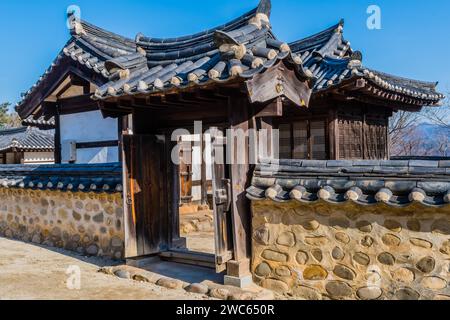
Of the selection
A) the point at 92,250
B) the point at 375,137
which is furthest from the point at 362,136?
the point at 92,250

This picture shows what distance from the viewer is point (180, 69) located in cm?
679

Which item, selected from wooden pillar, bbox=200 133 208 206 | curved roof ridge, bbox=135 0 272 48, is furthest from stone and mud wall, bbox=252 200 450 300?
wooden pillar, bbox=200 133 208 206

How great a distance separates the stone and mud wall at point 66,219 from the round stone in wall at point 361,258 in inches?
187

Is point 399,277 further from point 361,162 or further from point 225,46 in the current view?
point 225,46

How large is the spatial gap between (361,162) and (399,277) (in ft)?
4.81

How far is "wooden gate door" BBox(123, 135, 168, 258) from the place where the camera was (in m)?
7.23

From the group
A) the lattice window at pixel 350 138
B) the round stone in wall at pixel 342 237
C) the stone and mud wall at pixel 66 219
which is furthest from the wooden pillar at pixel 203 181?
the round stone in wall at pixel 342 237

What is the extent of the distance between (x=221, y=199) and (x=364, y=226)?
200cm

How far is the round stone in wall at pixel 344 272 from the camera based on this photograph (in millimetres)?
5301

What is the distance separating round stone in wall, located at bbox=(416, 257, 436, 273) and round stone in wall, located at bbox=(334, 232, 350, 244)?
85 centimetres

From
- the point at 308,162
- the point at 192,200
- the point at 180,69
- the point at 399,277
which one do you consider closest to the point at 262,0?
the point at 180,69

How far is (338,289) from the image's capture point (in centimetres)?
540

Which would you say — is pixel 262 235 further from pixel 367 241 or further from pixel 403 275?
pixel 403 275

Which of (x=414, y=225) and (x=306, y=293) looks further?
(x=306, y=293)
